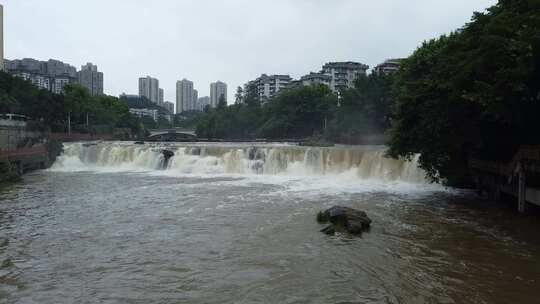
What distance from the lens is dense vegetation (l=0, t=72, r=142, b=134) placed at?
53.5 metres

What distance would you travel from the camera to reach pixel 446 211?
16.2 metres

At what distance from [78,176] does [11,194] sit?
30.1 ft

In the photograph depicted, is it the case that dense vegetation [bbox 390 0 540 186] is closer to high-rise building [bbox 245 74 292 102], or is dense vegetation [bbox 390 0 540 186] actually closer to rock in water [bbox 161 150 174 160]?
rock in water [bbox 161 150 174 160]

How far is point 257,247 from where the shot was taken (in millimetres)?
11289

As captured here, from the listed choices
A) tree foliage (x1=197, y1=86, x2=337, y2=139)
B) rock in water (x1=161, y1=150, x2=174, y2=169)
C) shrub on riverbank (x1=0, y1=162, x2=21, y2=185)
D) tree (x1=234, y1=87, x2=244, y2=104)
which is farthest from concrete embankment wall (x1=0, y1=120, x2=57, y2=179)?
tree (x1=234, y1=87, x2=244, y2=104)

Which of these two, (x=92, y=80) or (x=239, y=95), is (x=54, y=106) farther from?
(x=92, y=80)

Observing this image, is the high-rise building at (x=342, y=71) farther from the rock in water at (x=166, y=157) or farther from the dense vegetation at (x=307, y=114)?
the rock in water at (x=166, y=157)

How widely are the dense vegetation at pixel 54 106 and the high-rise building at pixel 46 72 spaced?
30052 mm

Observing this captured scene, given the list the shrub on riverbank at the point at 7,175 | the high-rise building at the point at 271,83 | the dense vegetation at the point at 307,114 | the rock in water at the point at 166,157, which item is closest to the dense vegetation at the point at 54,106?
the dense vegetation at the point at 307,114

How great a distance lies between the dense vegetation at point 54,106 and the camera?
53.5m

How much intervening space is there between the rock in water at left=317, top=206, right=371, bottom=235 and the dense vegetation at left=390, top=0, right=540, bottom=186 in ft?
16.7

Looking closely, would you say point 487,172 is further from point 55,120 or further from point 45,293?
point 55,120

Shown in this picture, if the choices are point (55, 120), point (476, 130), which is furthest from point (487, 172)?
point (55, 120)

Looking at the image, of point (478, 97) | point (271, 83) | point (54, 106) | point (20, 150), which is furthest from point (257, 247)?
point (271, 83)
